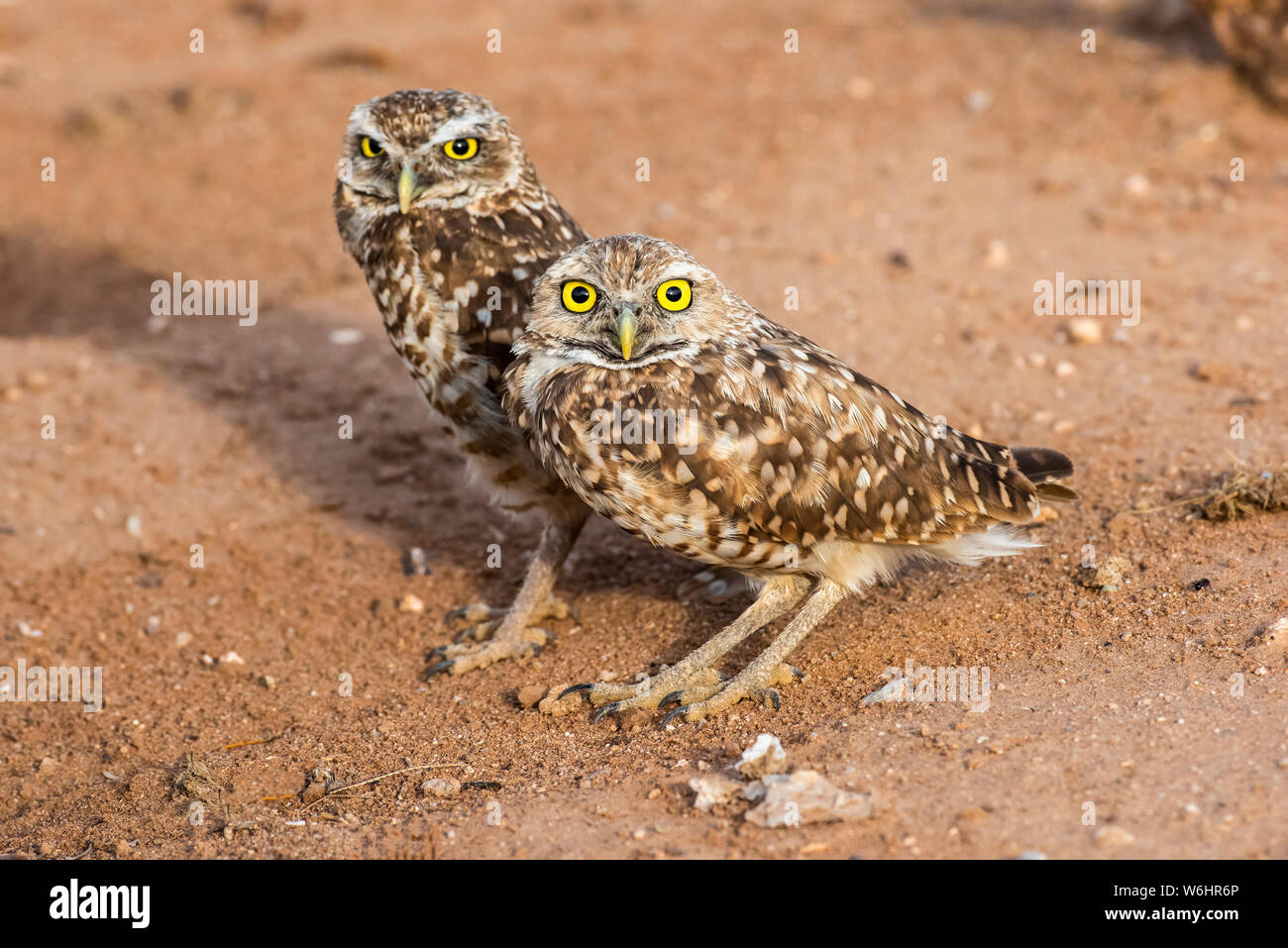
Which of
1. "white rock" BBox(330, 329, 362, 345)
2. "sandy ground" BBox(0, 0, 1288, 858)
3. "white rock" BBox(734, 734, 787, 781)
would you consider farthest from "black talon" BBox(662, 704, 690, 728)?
"white rock" BBox(330, 329, 362, 345)

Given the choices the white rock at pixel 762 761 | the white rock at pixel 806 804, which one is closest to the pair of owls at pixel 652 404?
the white rock at pixel 762 761

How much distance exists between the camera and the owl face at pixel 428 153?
5.61 meters

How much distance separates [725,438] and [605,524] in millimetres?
2577

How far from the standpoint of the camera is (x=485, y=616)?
21.1ft

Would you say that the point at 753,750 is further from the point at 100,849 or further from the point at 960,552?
the point at 100,849

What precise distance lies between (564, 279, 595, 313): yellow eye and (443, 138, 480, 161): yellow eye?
1.21 metres

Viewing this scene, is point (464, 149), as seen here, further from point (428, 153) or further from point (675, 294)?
point (675, 294)

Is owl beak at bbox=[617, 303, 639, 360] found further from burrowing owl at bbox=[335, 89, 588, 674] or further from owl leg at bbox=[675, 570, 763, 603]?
owl leg at bbox=[675, 570, 763, 603]

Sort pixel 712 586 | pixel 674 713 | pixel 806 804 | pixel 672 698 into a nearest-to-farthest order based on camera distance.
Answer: pixel 806 804 < pixel 674 713 < pixel 672 698 < pixel 712 586

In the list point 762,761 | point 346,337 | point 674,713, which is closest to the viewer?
point 762,761

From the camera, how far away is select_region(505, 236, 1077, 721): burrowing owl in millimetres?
4773

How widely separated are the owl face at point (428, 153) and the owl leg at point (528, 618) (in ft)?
5.53

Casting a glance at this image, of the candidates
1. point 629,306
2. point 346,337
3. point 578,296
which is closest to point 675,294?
point 629,306
